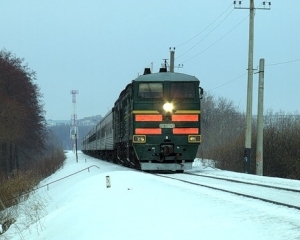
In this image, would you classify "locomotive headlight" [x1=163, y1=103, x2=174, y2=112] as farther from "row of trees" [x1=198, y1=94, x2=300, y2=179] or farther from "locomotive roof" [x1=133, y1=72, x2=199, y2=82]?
"row of trees" [x1=198, y1=94, x2=300, y2=179]

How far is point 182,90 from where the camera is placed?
20.8 meters

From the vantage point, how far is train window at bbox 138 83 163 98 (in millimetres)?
20484

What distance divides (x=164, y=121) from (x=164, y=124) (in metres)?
0.12

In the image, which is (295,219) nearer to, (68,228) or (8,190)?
(68,228)

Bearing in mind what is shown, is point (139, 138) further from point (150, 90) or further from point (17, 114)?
point (17, 114)

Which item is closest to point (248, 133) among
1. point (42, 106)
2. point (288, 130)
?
point (288, 130)

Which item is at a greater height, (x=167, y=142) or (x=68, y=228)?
(x=167, y=142)

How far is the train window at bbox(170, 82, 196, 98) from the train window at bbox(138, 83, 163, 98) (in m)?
0.51

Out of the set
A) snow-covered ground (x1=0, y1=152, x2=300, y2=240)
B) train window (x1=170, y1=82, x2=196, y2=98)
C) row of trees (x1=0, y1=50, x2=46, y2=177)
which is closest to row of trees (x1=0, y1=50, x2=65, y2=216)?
row of trees (x1=0, y1=50, x2=46, y2=177)

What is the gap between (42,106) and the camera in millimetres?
60594

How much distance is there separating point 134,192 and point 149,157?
28.3ft

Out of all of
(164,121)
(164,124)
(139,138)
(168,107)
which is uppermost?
(168,107)

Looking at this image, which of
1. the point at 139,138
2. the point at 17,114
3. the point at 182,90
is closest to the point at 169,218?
the point at 139,138

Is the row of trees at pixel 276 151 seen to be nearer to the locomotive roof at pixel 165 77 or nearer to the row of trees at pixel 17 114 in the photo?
the locomotive roof at pixel 165 77
